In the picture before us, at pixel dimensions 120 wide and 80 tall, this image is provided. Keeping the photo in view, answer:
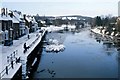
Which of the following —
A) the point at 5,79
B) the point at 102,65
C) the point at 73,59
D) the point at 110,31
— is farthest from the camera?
the point at 110,31

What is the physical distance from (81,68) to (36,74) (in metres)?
4.12

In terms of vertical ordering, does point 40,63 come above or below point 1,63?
below

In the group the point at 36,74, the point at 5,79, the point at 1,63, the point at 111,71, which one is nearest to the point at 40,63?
the point at 36,74

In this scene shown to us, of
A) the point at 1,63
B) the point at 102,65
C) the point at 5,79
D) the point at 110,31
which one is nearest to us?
the point at 5,79

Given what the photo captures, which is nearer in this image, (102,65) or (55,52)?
(102,65)

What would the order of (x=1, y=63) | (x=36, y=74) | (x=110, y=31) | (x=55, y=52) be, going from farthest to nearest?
(x=110, y=31), (x=55, y=52), (x=36, y=74), (x=1, y=63)

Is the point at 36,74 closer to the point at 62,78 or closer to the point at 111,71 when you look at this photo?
the point at 62,78

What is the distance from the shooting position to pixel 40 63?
25.8 m

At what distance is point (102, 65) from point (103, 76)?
14.5 feet

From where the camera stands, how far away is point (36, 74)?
2052cm

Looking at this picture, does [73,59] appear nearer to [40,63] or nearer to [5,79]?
[40,63]

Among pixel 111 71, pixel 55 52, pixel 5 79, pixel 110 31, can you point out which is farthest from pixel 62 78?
pixel 110 31

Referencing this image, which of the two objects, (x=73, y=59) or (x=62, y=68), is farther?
(x=73, y=59)

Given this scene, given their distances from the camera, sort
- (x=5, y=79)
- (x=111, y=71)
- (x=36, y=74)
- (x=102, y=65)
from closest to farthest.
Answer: (x=5, y=79) < (x=36, y=74) < (x=111, y=71) < (x=102, y=65)
